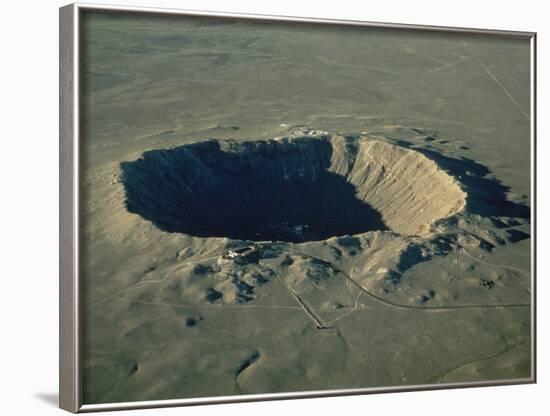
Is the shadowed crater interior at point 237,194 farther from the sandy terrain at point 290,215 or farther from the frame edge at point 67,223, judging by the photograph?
the frame edge at point 67,223

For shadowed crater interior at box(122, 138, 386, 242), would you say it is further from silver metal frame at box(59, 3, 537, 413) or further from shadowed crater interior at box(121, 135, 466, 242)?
silver metal frame at box(59, 3, 537, 413)

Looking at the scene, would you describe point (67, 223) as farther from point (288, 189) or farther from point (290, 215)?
point (288, 189)

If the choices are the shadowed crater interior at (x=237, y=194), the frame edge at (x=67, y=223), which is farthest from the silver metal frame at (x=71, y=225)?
the shadowed crater interior at (x=237, y=194)

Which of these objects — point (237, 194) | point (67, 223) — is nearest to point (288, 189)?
point (237, 194)

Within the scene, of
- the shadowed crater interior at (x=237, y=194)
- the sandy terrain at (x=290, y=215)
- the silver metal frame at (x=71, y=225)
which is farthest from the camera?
the shadowed crater interior at (x=237, y=194)

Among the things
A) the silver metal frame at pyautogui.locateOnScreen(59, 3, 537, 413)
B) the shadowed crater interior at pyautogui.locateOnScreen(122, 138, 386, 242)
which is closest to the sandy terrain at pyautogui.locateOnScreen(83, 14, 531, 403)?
the shadowed crater interior at pyautogui.locateOnScreen(122, 138, 386, 242)
